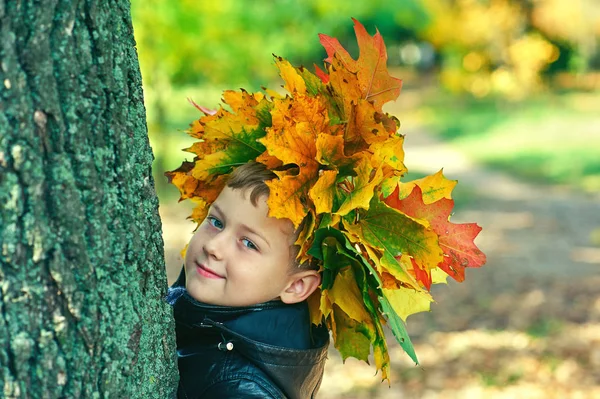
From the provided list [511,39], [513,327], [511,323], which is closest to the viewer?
[513,327]

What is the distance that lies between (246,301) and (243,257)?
0.11 metres

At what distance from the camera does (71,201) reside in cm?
141

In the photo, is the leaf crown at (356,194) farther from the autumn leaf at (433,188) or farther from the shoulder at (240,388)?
the shoulder at (240,388)

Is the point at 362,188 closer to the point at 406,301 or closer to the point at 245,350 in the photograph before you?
the point at 406,301

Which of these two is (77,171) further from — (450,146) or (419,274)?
(450,146)

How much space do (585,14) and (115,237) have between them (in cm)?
2580

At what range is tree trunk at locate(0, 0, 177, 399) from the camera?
4.34 feet

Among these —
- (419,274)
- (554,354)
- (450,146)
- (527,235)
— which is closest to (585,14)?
(450,146)

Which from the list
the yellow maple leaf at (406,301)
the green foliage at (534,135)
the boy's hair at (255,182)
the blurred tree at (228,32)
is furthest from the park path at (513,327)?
the green foliage at (534,135)

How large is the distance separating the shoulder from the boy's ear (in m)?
0.23

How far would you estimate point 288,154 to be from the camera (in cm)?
180

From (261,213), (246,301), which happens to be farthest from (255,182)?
(246,301)

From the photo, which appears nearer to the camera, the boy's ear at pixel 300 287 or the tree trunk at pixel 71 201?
the tree trunk at pixel 71 201

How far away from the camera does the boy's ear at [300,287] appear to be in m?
1.97
